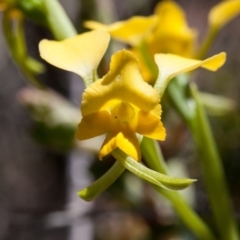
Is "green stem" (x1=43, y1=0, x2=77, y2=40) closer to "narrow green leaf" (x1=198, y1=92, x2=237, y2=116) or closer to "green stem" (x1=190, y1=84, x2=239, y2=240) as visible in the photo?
"green stem" (x1=190, y1=84, x2=239, y2=240)

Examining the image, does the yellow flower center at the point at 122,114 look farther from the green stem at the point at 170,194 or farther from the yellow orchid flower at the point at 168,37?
the yellow orchid flower at the point at 168,37

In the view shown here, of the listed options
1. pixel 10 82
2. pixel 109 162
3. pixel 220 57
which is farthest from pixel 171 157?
pixel 10 82

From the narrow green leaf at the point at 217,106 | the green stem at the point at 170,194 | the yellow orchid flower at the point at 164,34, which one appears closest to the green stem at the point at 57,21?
the yellow orchid flower at the point at 164,34

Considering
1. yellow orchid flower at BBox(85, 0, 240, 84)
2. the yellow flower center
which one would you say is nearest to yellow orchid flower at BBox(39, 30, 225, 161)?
the yellow flower center

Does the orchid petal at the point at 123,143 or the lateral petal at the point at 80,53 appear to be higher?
the lateral petal at the point at 80,53

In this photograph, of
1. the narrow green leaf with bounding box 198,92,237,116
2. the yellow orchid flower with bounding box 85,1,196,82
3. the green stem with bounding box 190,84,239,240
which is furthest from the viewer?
the narrow green leaf with bounding box 198,92,237,116

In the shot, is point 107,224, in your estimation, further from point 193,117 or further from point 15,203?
point 193,117

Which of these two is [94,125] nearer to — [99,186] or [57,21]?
[99,186]
